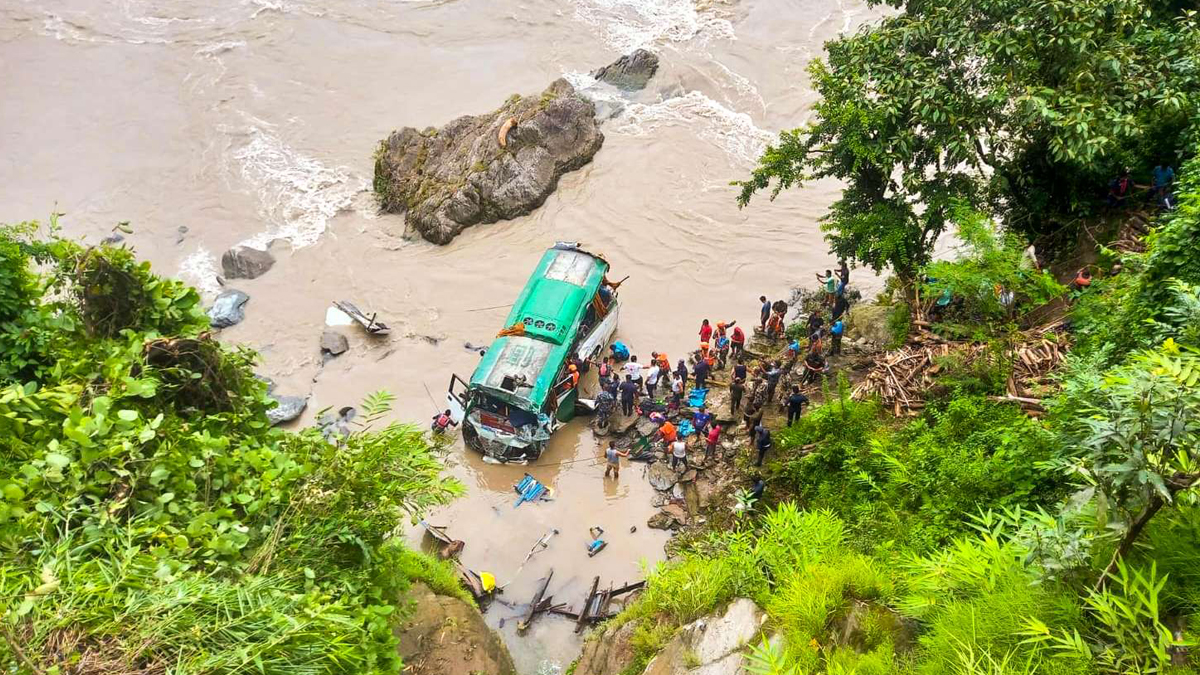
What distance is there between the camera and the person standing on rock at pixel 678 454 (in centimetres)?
1327

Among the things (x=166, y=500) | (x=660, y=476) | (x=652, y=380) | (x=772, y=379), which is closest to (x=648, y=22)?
(x=652, y=380)

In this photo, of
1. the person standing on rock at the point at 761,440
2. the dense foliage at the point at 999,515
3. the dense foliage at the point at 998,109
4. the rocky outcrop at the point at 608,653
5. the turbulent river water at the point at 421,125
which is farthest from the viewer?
the turbulent river water at the point at 421,125

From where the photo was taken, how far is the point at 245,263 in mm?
19641

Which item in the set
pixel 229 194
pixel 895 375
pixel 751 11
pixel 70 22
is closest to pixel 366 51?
pixel 229 194

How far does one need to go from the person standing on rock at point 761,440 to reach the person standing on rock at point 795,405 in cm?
73

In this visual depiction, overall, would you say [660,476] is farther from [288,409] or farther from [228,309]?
[228,309]

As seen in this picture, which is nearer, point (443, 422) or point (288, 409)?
point (443, 422)

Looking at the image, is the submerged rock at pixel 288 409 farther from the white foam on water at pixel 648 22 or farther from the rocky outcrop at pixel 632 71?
the white foam on water at pixel 648 22

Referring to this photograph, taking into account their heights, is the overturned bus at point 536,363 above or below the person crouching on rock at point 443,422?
above

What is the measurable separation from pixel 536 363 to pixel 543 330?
2.70ft

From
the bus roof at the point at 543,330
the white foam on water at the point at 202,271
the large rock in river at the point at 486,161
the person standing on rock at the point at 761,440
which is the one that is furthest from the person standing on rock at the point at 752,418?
the white foam on water at the point at 202,271

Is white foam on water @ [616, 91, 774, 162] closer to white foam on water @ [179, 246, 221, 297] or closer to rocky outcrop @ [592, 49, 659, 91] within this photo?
rocky outcrop @ [592, 49, 659, 91]

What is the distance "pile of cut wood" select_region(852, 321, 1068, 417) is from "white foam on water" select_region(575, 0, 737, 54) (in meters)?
20.9

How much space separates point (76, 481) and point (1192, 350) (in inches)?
332
